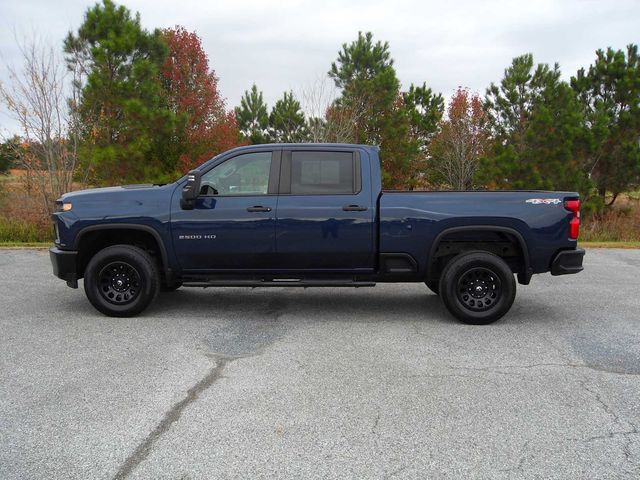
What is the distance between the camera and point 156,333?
227 inches

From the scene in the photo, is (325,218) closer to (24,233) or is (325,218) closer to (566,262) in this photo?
(566,262)

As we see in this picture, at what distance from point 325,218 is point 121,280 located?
246cm

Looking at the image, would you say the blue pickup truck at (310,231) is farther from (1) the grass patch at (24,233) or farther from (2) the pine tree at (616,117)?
Answer: (2) the pine tree at (616,117)

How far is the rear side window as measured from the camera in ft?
20.7

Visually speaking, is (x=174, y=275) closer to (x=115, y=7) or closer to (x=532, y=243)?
(x=532, y=243)

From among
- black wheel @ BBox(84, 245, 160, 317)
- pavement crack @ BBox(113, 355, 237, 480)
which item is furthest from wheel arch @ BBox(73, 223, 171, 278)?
pavement crack @ BBox(113, 355, 237, 480)

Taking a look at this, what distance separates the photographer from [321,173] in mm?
6398

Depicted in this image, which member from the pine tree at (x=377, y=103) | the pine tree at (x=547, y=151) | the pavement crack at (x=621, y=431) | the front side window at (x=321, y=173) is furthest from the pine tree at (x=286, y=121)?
the pavement crack at (x=621, y=431)

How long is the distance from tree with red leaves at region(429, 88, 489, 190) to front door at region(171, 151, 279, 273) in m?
Answer: 20.0

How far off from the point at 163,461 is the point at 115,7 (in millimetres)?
14974

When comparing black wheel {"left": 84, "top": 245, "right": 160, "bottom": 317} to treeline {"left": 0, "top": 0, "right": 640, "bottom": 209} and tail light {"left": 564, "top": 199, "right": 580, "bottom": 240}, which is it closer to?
tail light {"left": 564, "top": 199, "right": 580, "bottom": 240}

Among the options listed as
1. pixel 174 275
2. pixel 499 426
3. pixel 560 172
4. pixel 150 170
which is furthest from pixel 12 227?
pixel 560 172

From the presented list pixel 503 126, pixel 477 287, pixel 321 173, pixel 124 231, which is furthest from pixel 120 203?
pixel 503 126

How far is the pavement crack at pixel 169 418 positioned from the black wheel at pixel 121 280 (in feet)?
5.61
